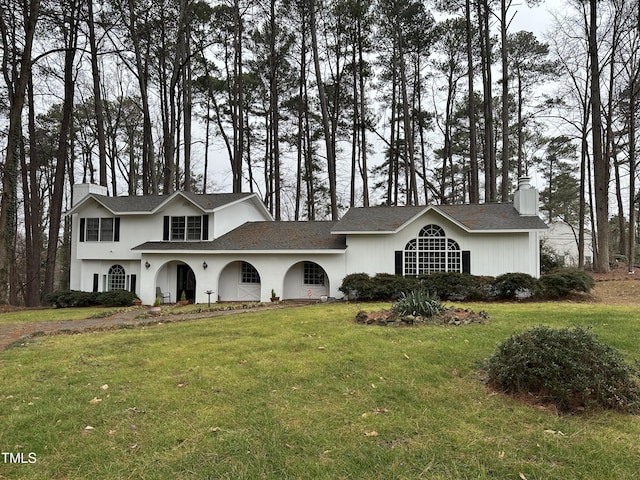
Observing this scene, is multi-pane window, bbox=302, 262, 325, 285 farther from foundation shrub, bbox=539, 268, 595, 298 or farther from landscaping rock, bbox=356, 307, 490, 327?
foundation shrub, bbox=539, 268, 595, 298

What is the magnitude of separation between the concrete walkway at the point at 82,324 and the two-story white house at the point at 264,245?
4.15 m

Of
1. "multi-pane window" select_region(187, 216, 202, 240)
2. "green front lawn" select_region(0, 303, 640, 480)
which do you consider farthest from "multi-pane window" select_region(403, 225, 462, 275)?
"multi-pane window" select_region(187, 216, 202, 240)

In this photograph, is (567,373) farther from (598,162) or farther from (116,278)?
(116,278)

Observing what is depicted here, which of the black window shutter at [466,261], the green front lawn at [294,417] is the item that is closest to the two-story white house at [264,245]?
the black window shutter at [466,261]

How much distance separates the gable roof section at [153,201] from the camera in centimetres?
1806

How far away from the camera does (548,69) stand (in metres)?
22.3

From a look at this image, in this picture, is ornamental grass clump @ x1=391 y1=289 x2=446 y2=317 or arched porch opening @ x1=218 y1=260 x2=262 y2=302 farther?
arched porch opening @ x1=218 y1=260 x2=262 y2=302

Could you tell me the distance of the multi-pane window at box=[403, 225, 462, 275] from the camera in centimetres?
1576

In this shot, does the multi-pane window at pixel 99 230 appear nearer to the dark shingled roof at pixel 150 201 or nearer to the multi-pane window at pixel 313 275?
the dark shingled roof at pixel 150 201

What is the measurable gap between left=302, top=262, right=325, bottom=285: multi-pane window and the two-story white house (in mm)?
46

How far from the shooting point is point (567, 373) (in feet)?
14.6

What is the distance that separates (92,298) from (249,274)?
7076 millimetres

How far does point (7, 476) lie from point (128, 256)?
16.8 metres

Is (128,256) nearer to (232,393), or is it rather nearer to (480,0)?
(232,393)
